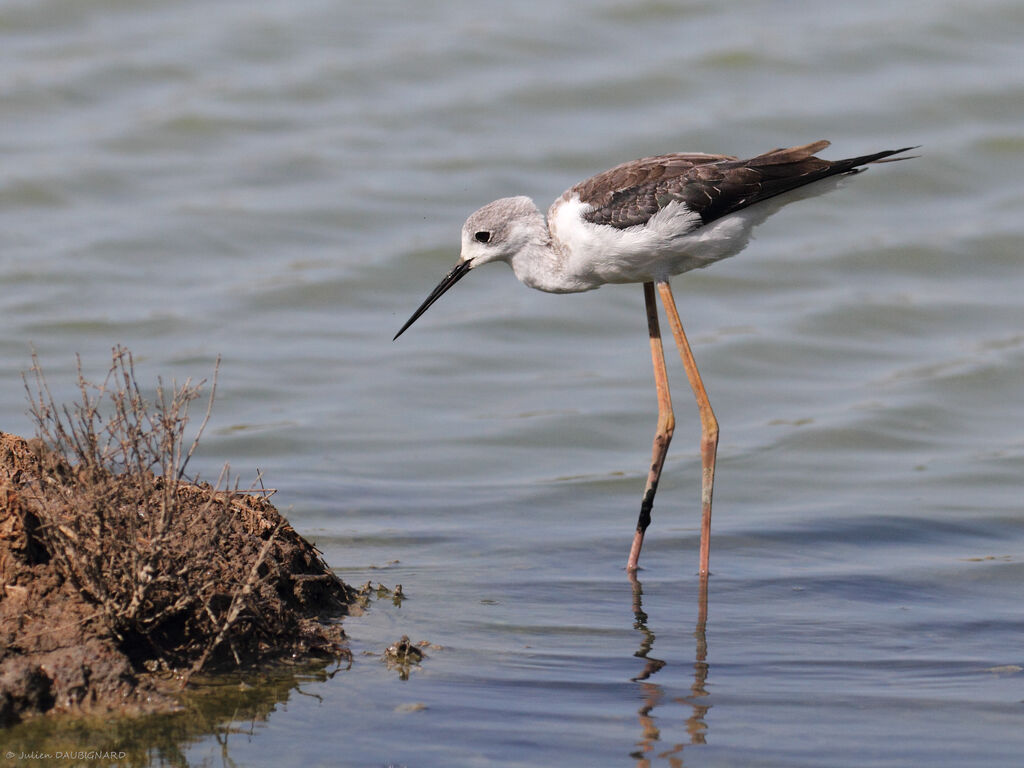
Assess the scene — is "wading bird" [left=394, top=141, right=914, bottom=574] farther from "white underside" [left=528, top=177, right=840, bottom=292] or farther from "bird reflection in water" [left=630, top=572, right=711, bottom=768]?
"bird reflection in water" [left=630, top=572, right=711, bottom=768]

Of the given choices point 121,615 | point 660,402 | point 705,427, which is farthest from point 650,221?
point 121,615

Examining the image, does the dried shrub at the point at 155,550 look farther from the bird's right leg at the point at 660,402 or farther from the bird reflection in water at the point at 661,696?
the bird's right leg at the point at 660,402

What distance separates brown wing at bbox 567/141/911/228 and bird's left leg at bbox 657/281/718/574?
474 millimetres

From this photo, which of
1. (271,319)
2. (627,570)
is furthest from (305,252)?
(627,570)

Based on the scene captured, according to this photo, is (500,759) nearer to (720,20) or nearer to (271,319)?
(271,319)

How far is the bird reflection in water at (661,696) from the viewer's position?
4.55 meters

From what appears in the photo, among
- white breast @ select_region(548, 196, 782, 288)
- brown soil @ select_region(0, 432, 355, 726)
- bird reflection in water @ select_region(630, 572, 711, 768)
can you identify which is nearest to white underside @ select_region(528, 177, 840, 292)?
white breast @ select_region(548, 196, 782, 288)

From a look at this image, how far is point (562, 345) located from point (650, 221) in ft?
15.4

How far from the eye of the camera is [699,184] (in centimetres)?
682

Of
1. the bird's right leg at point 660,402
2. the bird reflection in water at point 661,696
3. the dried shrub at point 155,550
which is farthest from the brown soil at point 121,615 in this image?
the bird's right leg at point 660,402

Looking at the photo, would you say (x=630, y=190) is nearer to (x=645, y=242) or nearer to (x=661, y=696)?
(x=645, y=242)

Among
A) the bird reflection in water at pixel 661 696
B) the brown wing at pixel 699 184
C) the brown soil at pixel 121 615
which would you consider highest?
the brown wing at pixel 699 184

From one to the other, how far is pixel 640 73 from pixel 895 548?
9439 mm

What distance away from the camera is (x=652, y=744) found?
4.62 metres
